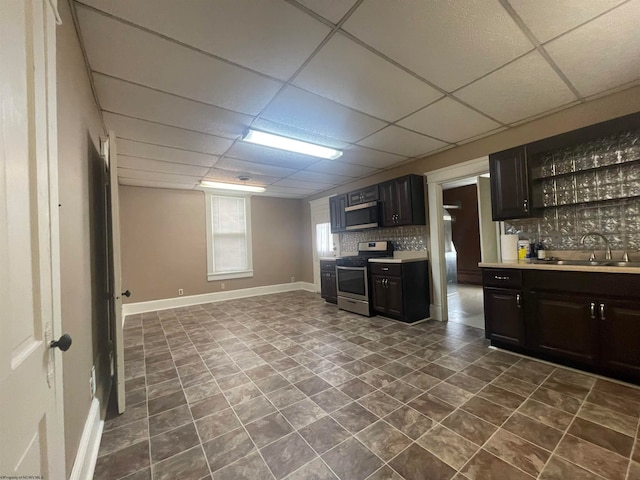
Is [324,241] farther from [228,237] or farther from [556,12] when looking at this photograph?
[556,12]

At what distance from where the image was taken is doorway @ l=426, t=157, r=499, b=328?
3.79 m

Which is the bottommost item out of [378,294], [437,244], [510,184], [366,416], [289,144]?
[366,416]

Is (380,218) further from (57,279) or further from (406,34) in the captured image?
(57,279)

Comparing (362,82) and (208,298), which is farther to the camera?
(208,298)

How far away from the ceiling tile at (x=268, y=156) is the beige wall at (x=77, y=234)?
151 centimetres

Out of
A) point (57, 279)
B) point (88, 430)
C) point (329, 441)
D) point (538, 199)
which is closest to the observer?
point (57, 279)

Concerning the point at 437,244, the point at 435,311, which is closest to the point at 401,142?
the point at 437,244

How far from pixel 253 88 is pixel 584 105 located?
10.1 ft

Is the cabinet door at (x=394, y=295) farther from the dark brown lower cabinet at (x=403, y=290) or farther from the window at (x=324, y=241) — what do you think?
the window at (x=324, y=241)

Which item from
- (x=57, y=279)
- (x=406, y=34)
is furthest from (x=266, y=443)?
(x=406, y=34)

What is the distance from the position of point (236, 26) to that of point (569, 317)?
3.38 m

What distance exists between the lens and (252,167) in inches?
165

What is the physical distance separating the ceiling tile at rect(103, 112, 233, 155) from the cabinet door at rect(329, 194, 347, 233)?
8.16 feet

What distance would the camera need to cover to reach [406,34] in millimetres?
1623
